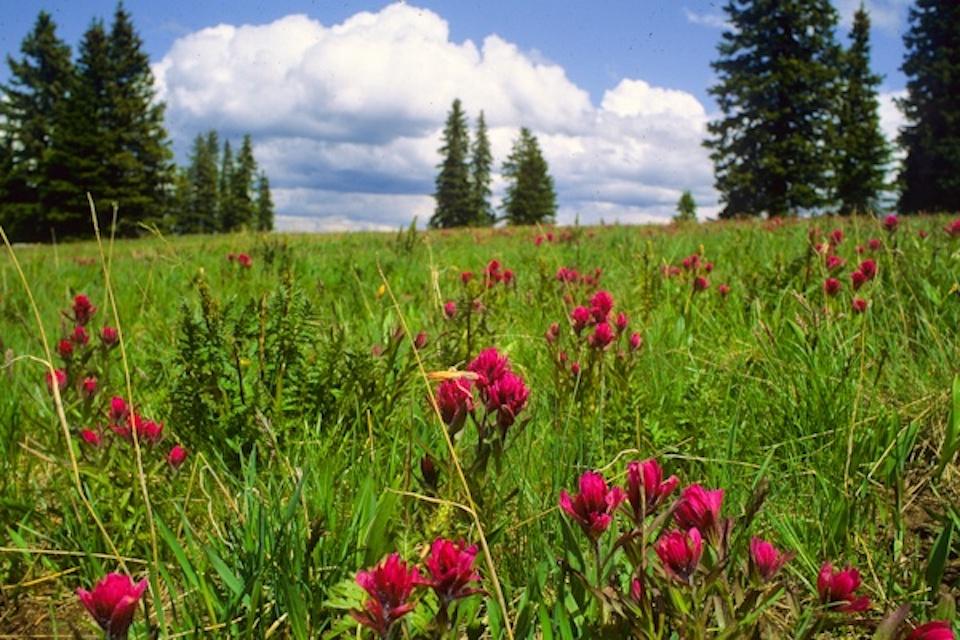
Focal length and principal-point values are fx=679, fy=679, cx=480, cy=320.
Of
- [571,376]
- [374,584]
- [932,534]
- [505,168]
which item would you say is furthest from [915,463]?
[505,168]

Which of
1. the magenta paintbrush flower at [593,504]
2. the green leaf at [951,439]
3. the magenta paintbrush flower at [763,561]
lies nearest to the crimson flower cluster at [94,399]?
the magenta paintbrush flower at [593,504]

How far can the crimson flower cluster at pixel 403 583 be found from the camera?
0.99m

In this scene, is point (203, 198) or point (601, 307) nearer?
point (601, 307)

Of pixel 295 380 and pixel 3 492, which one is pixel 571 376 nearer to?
pixel 295 380

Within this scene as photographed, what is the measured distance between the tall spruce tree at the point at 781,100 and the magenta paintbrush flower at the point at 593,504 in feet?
130

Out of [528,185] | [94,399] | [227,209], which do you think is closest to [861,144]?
[528,185]

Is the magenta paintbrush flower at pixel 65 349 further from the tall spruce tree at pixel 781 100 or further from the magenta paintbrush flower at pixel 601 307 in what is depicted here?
the tall spruce tree at pixel 781 100

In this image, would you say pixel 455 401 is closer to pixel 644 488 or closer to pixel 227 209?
pixel 644 488

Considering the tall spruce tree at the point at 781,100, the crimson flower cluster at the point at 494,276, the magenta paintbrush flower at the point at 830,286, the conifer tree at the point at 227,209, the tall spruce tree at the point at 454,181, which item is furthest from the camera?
the conifer tree at the point at 227,209

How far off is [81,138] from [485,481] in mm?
49707

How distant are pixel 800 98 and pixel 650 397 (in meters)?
40.3

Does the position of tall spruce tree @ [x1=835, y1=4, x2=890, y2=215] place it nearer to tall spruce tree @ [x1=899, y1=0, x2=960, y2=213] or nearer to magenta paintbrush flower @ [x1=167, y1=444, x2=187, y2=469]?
tall spruce tree @ [x1=899, y1=0, x2=960, y2=213]

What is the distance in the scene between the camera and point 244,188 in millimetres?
77312

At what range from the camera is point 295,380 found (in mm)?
2535
